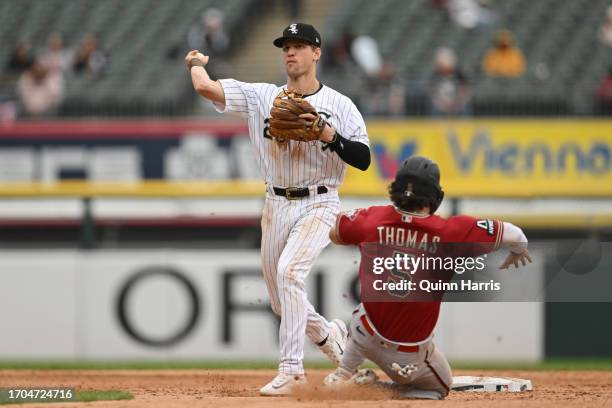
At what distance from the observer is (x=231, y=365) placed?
10.7m

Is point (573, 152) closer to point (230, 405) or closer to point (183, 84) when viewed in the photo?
point (183, 84)

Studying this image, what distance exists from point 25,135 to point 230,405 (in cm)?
1137

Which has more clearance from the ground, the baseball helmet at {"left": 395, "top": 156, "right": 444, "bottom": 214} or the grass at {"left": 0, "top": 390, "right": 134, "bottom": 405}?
the baseball helmet at {"left": 395, "top": 156, "right": 444, "bottom": 214}

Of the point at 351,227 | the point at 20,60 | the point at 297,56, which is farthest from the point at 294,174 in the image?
the point at 20,60

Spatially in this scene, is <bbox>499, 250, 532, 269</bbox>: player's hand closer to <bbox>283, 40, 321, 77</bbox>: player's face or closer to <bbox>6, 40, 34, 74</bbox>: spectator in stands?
<bbox>283, 40, 321, 77</bbox>: player's face

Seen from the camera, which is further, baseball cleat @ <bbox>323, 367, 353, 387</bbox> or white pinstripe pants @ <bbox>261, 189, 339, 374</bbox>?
white pinstripe pants @ <bbox>261, 189, 339, 374</bbox>

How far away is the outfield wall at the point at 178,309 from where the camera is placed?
10914 mm

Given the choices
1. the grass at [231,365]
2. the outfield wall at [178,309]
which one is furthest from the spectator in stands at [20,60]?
the grass at [231,365]

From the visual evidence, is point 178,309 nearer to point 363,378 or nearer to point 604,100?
point 363,378

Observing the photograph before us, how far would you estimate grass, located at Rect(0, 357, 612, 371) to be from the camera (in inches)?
412

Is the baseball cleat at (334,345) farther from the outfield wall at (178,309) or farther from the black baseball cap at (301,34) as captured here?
the outfield wall at (178,309)

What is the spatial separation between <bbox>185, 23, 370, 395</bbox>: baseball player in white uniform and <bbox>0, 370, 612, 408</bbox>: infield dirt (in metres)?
0.45

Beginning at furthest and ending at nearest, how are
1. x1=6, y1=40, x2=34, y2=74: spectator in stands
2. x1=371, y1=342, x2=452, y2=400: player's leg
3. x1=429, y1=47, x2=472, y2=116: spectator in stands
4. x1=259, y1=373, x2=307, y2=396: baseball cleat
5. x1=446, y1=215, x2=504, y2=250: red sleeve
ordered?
1. x1=6, y1=40, x2=34, y2=74: spectator in stands
2. x1=429, y1=47, x2=472, y2=116: spectator in stands
3. x1=259, y1=373, x2=307, y2=396: baseball cleat
4. x1=371, y1=342, x2=452, y2=400: player's leg
5. x1=446, y1=215, x2=504, y2=250: red sleeve

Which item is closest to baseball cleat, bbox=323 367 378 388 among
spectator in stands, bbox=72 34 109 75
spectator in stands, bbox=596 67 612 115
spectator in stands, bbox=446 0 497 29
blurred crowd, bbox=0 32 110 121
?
spectator in stands, bbox=596 67 612 115
